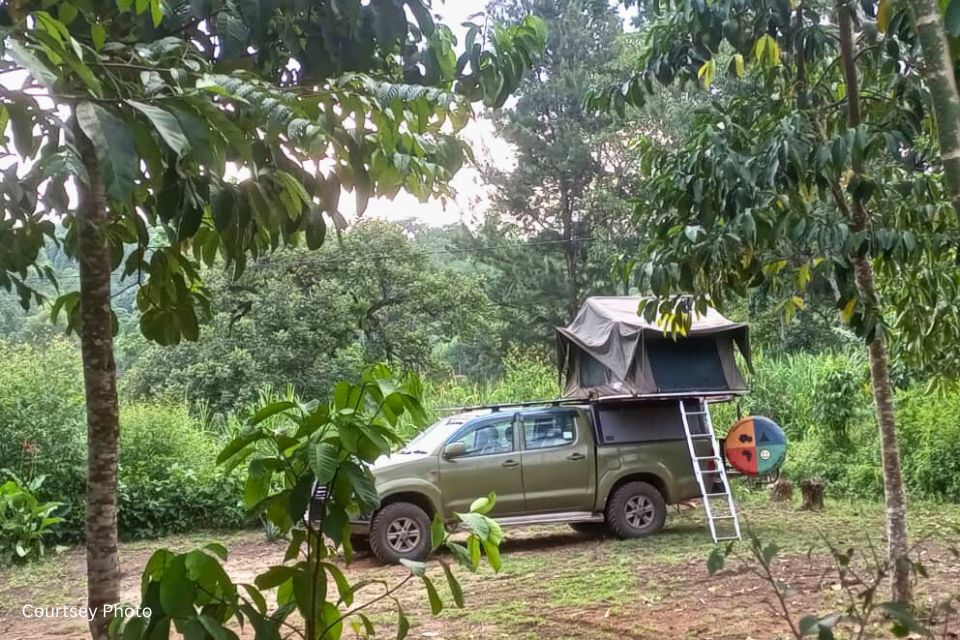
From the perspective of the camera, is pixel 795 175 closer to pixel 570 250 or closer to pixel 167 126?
pixel 167 126

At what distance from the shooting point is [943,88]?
5.08 feet

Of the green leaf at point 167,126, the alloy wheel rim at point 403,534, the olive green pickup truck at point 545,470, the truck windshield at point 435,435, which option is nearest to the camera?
the green leaf at point 167,126

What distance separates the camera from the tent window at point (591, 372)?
391 inches

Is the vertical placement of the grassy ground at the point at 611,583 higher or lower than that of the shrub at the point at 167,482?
lower

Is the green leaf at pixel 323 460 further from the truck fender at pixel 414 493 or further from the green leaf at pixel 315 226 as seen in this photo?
the truck fender at pixel 414 493

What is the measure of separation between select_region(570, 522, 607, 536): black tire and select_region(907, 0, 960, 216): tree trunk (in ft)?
28.1

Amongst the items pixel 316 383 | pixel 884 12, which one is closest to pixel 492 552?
pixel 884 12

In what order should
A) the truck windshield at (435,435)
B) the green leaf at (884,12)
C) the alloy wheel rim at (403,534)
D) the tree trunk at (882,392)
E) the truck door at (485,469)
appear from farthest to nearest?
the truck windshield at (435,435)
the truck door at (485,469)
the alloy wheel rim at (403,534)
the tree trunk at (882,392)
the green leaf at (884,12)

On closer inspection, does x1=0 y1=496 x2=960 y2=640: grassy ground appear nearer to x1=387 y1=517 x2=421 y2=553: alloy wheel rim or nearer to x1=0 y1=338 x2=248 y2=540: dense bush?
x1=387 y1=517 x2=421 y2=553: alloy wheel rim

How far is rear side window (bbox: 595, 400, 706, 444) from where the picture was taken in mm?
9578

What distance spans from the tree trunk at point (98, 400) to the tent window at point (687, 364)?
7245 mm

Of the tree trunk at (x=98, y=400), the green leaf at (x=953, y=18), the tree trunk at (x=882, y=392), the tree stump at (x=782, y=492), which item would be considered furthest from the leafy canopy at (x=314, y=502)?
the tree stump at (x=782, y=492)

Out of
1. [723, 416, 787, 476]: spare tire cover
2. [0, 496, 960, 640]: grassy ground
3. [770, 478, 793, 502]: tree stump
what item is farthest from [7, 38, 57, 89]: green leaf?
[770, 478, 793, 502]: tree stump

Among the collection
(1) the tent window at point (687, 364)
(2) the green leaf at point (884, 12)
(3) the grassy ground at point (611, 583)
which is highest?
(2) the green leaf at point (884, 12)
